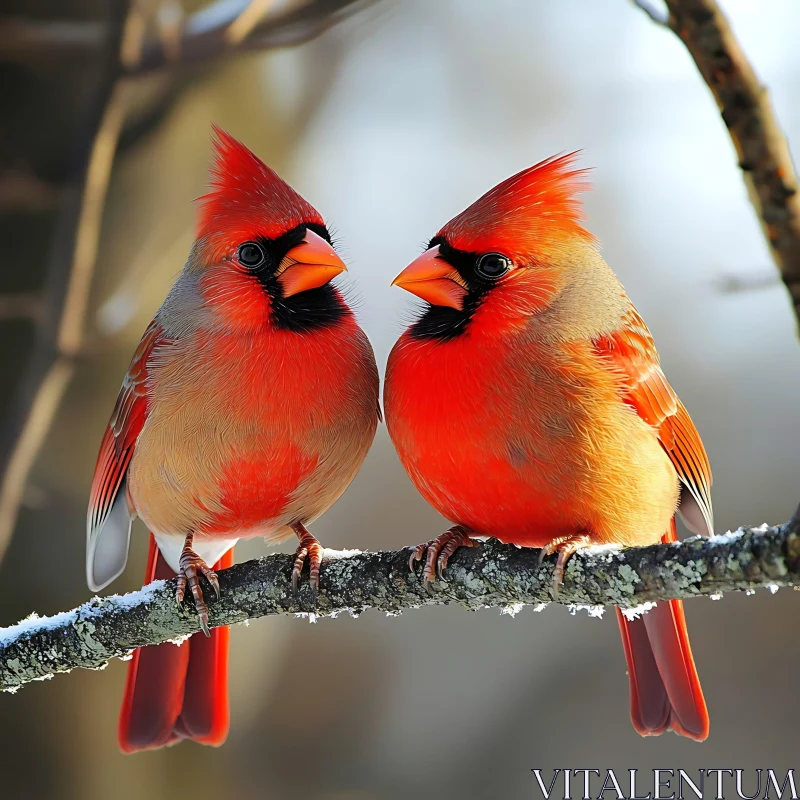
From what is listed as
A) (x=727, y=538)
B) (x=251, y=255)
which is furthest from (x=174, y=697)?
(x=727, y=538)

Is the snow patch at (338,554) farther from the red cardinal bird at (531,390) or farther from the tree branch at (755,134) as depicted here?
the tree branch at (755,134)

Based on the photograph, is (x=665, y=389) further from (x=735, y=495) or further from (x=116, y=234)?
(x=735, y=495)

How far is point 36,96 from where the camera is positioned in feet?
10.4

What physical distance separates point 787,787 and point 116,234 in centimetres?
295

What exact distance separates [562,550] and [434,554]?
228mm

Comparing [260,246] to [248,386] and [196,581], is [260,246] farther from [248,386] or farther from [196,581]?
[196,581]

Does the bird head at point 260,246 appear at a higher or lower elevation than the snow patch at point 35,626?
higher

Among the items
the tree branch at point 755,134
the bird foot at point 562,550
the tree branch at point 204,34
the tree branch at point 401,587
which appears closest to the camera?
the tree branch at point 755,134

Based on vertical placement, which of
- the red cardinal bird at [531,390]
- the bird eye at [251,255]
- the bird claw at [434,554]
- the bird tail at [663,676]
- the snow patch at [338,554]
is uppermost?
the bird eye at [251,255]

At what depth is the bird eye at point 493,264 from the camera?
1.68m

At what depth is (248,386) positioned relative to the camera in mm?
1689

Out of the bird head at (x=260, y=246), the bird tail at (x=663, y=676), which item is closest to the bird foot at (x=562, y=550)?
the bird tail at (x=663, y=676)

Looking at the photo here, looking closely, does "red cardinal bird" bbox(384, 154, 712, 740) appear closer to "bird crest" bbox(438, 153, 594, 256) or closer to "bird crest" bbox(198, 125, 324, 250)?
"bird crest" bbox(438, 153, 594, 256)

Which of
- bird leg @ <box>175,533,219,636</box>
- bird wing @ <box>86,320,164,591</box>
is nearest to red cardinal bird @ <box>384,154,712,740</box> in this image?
bird leg @ <box>175,533,219,636</box>
